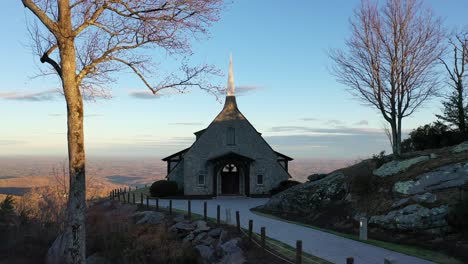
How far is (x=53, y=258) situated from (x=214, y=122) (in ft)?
63.9

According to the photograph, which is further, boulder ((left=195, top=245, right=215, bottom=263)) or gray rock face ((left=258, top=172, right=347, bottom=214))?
gray rock face ((left=258, top=172, right=347, bottom=214))

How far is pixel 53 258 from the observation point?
2052 cm

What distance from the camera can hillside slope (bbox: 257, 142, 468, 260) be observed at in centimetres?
1474

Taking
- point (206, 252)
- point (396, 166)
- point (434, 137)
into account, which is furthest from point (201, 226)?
point (434, 137)

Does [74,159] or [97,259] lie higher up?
[74,159]

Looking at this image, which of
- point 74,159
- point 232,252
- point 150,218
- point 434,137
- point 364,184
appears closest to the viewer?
point 74,159

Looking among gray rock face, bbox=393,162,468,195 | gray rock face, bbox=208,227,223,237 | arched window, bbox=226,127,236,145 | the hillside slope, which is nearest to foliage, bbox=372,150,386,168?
the hillside slope

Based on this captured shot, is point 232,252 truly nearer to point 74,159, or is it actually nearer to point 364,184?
point 74,159

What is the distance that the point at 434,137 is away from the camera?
99.6ft

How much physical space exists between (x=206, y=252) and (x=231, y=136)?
823 inches

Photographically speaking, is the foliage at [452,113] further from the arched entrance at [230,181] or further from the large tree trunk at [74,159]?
the large tree trunk at [74,159]

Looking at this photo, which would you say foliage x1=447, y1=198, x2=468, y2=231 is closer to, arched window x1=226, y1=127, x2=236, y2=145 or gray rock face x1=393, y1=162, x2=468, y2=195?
gray rock face x1=393, y1=162, x2=468, y2=195

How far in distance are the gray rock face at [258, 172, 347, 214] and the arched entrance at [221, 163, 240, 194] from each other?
38.3 ft

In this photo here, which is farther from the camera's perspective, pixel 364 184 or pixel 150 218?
pixel 150 218
